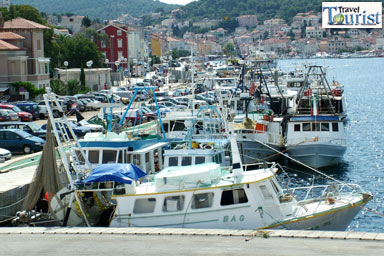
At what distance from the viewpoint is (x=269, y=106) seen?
4669 cm

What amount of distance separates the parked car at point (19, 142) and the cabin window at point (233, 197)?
57.1 feet

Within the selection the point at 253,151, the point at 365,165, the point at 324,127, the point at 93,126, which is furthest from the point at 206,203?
the point at 93,126

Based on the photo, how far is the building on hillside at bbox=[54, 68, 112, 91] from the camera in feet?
243

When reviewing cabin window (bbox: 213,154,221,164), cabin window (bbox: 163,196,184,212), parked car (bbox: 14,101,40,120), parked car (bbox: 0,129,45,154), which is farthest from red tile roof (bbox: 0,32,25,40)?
cabin window (bbox: 163,196,184,212)

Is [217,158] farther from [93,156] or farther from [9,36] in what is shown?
[9,36]

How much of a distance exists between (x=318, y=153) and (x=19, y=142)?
605 inches

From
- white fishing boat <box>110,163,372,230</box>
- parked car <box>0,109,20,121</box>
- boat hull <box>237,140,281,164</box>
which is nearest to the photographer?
white fishing boat <box>110,163,372,230</box>

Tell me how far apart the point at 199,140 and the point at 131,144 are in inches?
143

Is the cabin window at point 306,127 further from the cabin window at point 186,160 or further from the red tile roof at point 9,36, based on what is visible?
the red tile roof at point 9,36

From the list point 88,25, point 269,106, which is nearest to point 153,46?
point 88,25

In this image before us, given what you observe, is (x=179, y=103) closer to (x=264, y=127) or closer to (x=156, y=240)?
(x=264, y=127)

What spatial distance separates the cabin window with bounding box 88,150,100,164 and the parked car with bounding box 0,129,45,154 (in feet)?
38.3

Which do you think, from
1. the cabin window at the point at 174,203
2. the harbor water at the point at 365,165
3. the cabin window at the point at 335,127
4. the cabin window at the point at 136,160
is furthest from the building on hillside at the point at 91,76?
the cabin window at the point at 174,203

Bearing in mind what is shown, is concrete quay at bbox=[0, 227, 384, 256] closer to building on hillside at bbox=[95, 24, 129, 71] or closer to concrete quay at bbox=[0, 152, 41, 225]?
concrete quay at bbox=[0, 152, 41, 225]
